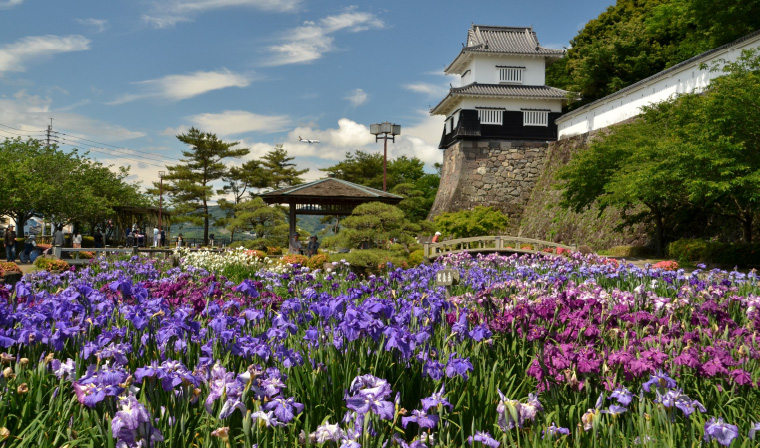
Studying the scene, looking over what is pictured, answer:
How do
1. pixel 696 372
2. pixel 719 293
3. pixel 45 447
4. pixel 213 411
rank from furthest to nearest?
pixel 719 293
pixel 696 372
pixel 213 411
pixel 45 447

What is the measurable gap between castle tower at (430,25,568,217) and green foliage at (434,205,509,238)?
309 cm

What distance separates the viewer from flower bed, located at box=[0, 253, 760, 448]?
220 cm

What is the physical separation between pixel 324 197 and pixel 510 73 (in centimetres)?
2033

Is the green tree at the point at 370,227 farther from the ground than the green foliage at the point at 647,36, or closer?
closer

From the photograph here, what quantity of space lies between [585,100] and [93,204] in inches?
1237

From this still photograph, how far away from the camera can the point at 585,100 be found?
3403 cm

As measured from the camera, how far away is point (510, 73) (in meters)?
34.4

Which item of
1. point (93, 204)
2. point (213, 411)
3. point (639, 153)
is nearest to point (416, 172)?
point (93, 204)

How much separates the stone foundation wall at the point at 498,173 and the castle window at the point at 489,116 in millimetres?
1185

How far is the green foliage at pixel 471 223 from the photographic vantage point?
28.5 m

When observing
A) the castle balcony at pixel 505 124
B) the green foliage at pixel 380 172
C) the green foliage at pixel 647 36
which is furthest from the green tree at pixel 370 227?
the green foliage at pixel 380 172

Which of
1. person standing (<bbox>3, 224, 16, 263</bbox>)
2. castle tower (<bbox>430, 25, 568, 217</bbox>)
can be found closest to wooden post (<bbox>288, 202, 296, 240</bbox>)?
person standing (<bbox>3, 224, 16, 263</bbox>)

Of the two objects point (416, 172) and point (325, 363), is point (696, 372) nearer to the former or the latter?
point (325, 363)

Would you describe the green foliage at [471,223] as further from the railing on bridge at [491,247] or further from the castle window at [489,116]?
the railing on bridge at [491,247]
